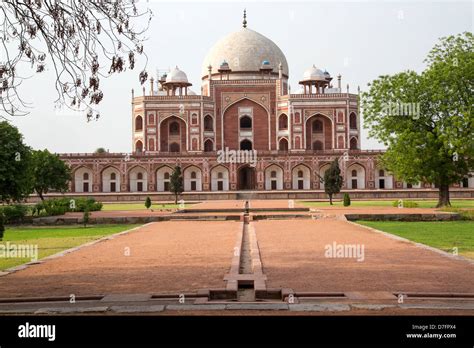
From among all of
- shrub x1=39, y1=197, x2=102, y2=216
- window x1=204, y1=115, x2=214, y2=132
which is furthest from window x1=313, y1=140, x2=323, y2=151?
shrub x1=39, y1=197, x2=102, y2=216

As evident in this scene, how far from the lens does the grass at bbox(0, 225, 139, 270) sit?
9527 millimetres

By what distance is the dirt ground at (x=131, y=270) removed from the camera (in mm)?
6371

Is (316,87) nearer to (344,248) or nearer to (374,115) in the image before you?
(374,115)

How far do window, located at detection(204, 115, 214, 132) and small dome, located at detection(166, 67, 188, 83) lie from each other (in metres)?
3.57

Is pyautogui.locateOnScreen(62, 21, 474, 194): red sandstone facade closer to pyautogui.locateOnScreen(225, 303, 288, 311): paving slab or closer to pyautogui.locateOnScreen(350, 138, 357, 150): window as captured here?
pyautogui.locateOnScreen(350, 138, 357, 150): window

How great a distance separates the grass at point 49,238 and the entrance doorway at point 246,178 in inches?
1029

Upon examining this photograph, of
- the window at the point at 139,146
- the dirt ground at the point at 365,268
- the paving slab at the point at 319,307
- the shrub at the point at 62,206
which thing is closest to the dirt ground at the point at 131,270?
the dirt ground at the point at 365,268

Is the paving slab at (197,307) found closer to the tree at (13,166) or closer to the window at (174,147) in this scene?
the tree at (13,166)

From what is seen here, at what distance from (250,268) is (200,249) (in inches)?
82.3

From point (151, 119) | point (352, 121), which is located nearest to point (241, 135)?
point (151, 119)

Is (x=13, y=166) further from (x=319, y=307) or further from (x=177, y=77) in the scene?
(x=177, y=77)

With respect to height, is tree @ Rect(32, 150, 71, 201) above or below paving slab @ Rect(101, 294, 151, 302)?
above
